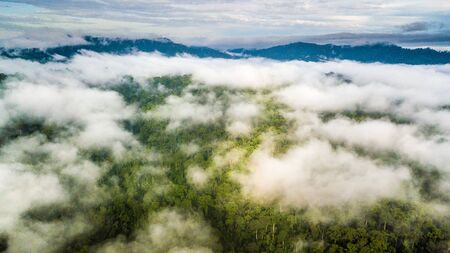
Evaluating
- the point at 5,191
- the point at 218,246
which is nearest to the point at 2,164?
the point at 5,191

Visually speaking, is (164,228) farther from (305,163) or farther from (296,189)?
(305,163)

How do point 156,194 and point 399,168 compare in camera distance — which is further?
point 399,168

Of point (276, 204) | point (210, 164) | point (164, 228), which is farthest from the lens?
point (210, 164)

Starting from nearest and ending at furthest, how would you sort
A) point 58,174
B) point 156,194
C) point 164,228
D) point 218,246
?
point 218,246, point 164,228, point 156,194, point 58,174

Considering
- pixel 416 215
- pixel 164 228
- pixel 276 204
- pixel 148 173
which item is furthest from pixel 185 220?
pixel 416 215

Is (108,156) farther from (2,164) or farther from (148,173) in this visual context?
(2,164)

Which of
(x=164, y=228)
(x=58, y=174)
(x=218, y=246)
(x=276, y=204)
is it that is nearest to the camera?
(x=218, y=246)

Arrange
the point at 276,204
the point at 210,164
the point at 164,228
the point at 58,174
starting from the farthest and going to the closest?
1. the point at 210,164
2. the point at 58,174
3. the point at 276,204
4. the point at 164,228

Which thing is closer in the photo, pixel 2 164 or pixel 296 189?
pixel 296 189
